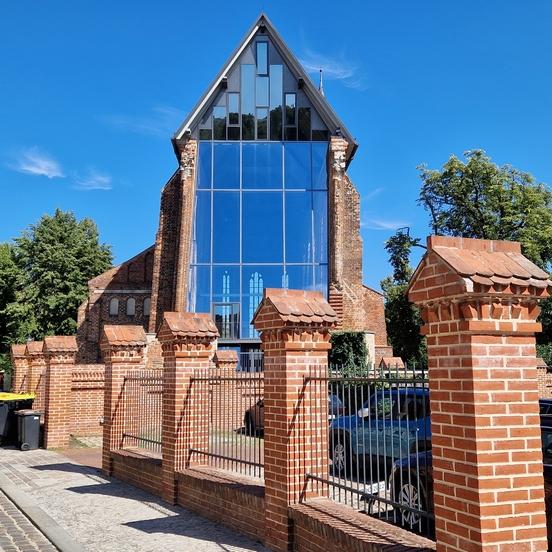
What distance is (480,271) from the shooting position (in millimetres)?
3750

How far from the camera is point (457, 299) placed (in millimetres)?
3828

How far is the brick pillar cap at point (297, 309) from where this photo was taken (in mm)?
6434

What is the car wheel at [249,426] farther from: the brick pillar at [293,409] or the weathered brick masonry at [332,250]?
the weathered brick masonry at [332,250]

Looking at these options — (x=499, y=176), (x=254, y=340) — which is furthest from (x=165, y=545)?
(x=499, y=176)

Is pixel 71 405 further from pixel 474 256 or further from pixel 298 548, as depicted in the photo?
pixel 474 256

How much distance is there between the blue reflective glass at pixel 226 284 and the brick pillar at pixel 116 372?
1635 cm

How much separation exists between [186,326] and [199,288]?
20025 millimetres

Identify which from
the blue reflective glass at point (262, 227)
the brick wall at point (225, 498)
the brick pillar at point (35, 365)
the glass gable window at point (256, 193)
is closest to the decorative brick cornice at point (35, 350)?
the brick pillar at point (35, 365)

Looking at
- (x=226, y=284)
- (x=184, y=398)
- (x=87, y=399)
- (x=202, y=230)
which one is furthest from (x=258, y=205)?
(x=184, y=398)

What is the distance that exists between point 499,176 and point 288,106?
1496cm

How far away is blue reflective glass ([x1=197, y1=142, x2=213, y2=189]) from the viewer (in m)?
30.3

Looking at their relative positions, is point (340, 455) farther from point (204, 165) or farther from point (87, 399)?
point (204, 165)

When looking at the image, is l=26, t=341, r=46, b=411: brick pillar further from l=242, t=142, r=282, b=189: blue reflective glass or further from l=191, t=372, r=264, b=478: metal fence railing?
l=191, t=372, r=264, b=478: metal fence railing

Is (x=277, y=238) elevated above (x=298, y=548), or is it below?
above
